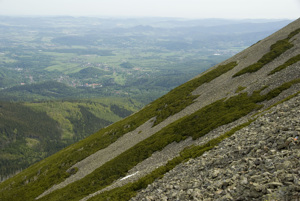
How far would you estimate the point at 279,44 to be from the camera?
76125 millimetres

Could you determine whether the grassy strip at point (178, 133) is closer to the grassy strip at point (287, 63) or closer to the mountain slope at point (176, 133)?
the mountain slope at point (176, 133)

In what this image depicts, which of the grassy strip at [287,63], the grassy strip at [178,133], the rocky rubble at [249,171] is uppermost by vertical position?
the grassy strip at [287,63]

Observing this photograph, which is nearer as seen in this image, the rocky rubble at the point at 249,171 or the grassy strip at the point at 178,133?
the rocky rubble at the point at 249,171

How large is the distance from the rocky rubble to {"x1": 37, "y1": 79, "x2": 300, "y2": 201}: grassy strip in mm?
15124

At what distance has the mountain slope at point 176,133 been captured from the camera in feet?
118

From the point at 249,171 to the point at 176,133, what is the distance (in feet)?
105

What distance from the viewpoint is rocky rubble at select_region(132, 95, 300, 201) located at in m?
13.9

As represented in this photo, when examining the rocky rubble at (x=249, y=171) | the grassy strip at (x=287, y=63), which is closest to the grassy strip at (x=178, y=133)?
the grassy strip at (x=287, y=63)

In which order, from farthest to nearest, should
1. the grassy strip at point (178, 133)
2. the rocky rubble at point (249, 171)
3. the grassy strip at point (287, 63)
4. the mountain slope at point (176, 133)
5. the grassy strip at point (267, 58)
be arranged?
the grassy strip at point (267, 58)
the grassy strip at point (287, 63)
the grassy strip at point (178, 133)
the mountain slope at point (176, 133)
the rocky rubble at point (249, 171)

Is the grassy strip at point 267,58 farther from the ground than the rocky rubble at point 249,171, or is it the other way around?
the grassy strip at point 267,58

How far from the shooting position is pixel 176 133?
160ft

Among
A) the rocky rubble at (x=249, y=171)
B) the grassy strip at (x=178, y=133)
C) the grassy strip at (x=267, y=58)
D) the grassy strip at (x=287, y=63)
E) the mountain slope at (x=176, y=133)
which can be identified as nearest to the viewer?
the rocky rubble at (x=249, y=171)

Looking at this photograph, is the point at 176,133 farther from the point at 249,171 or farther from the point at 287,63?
the point at 287,63

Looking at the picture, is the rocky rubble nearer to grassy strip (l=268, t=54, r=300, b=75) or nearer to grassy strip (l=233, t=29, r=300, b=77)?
grassy strip (l=268, t=54, r=300, b=75)
